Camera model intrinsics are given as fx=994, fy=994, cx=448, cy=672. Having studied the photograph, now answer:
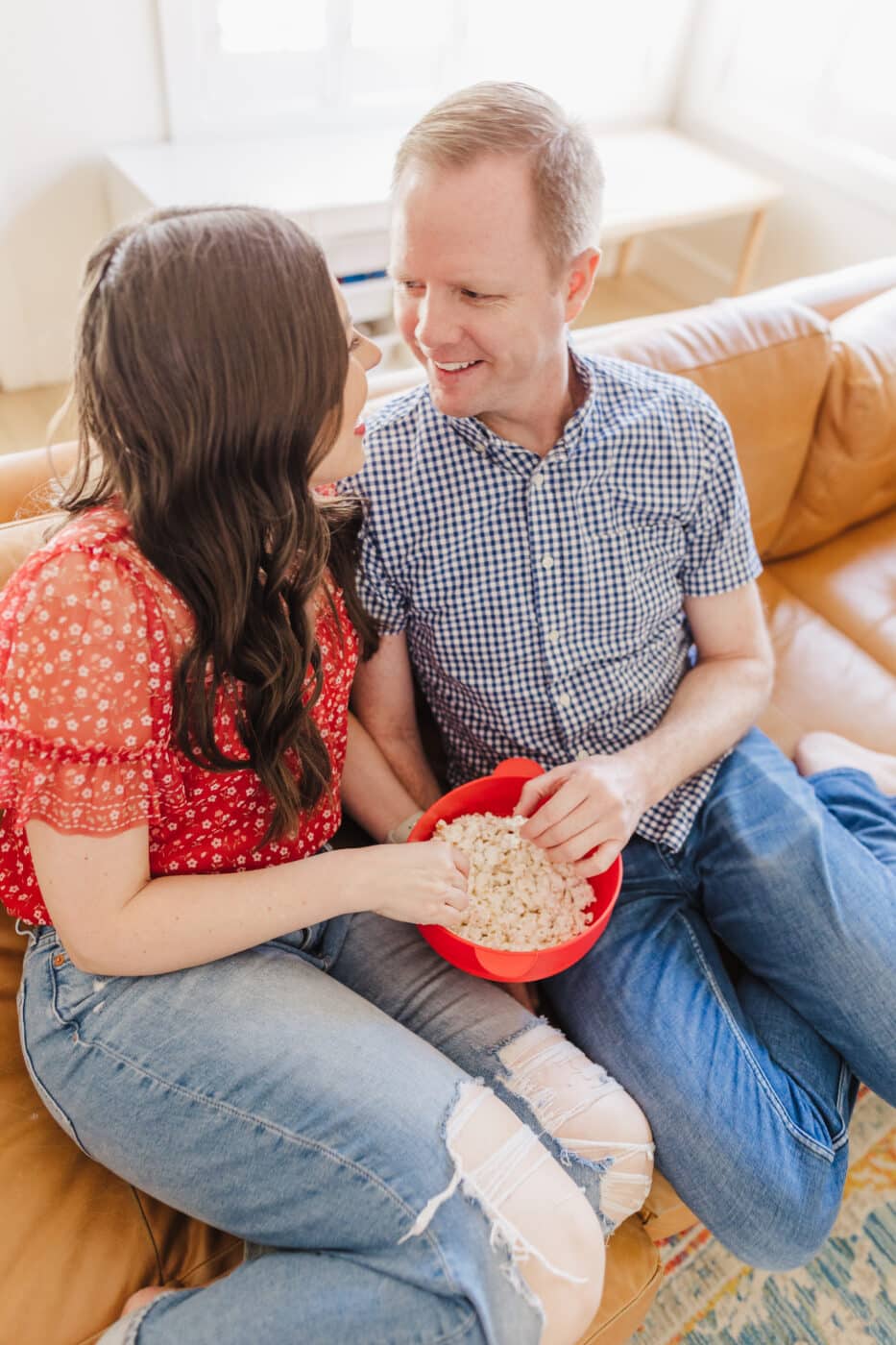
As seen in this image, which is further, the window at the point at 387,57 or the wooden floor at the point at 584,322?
the wooden floor at the point at 584,322

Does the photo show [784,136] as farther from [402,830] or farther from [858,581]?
[402,830]

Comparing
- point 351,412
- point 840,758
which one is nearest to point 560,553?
point 351,412

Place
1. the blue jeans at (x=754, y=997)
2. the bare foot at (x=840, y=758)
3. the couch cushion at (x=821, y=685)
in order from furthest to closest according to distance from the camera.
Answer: the couch cushion at (x=821, y=685) < the bare foot at (x=840, y=758) < the blue jeans at (x=754, y=997)

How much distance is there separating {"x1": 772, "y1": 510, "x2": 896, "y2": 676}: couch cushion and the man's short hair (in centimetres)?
108

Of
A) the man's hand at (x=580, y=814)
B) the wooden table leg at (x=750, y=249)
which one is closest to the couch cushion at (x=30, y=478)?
the man's hand at (x=580, y=814)

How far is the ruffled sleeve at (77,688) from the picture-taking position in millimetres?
957

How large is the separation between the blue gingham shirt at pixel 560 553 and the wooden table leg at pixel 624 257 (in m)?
2.98

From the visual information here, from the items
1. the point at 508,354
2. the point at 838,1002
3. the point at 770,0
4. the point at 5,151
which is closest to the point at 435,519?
the point at 508,354

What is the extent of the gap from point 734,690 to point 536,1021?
0.59 m

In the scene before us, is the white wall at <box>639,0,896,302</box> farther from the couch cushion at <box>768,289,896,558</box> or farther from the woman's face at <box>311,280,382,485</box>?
the woman's face at <box>311,280,382,485</box>

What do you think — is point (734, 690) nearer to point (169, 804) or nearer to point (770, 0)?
point (169, 804)

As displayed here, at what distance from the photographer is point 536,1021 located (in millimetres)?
1284

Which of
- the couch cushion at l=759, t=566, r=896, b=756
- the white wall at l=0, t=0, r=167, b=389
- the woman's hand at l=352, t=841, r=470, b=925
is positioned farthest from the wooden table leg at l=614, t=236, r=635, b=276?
the woman's hand at l=352, t=841, r=470, b=925

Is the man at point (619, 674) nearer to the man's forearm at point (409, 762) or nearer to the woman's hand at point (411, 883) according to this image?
the man's forearm at point (409, 762)
